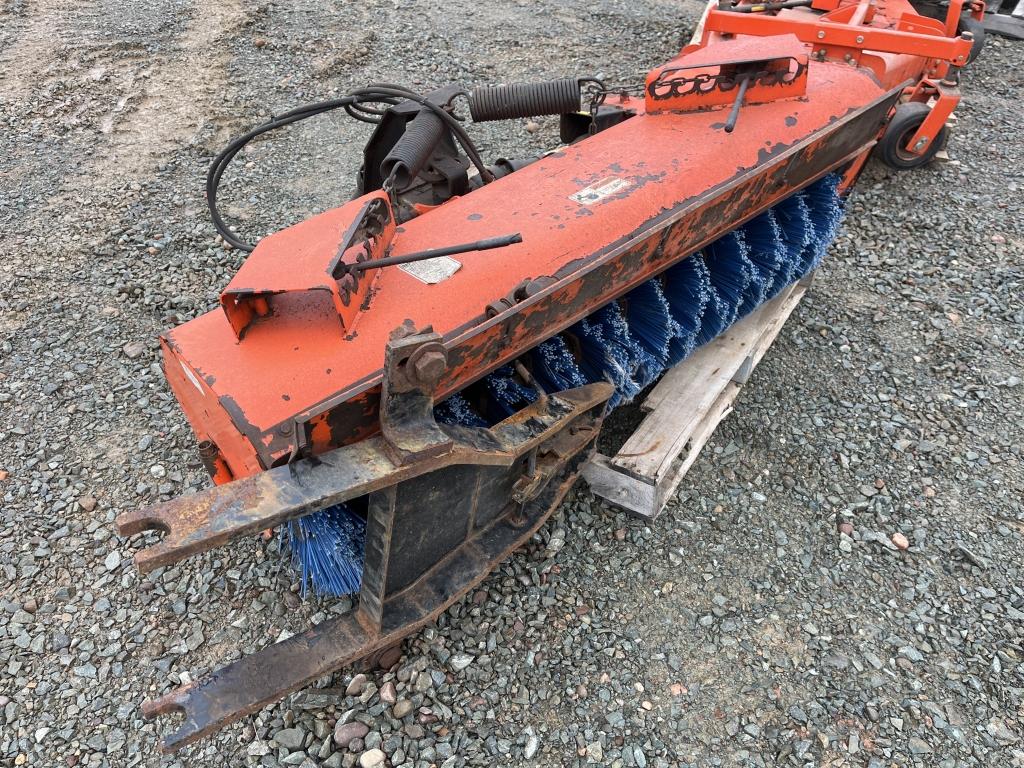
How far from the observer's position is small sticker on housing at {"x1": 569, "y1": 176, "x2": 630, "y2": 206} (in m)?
2.16

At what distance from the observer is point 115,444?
267 centimetres

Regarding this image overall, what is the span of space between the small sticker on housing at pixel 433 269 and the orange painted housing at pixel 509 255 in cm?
1

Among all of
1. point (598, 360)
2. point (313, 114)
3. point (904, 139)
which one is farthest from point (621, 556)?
point (904, 139)

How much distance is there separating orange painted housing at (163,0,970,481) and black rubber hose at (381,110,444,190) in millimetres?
165

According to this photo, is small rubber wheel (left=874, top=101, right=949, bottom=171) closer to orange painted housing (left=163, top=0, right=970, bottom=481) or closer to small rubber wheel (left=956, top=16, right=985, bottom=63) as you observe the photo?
orange painted housing (left=163, top=0, right=970, bottom=481)

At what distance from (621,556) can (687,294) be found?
3.09 ft

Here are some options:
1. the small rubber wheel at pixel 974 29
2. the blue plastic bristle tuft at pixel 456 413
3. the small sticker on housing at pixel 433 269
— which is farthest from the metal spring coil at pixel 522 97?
the small rubber wheel at pixel 974 29

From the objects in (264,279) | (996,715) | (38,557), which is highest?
(264,279)

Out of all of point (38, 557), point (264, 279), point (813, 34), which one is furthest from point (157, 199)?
point (813, 34)

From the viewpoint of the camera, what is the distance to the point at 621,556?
2314 mm

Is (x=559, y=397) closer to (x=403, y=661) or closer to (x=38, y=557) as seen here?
(x=403, y=661)

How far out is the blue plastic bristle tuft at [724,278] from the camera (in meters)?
2.57

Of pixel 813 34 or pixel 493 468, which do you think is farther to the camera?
pixel 813 34

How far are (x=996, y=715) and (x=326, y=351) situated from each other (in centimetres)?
206
